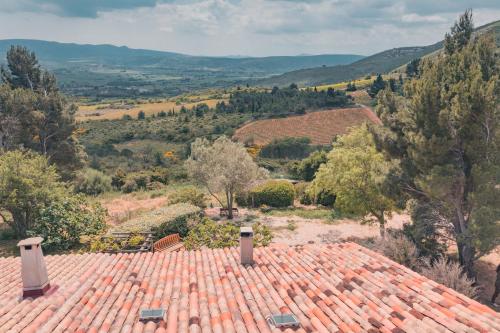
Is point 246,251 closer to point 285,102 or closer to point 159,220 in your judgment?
point 159,220

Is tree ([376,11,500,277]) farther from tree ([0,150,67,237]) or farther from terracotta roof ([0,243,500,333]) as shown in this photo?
tree ([0,150,67,237])

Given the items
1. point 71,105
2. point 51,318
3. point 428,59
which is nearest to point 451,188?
point 428,59

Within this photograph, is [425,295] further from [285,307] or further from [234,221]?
[234,221]

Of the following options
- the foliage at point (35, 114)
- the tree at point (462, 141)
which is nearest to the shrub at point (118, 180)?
the foliage at point (35, 114)

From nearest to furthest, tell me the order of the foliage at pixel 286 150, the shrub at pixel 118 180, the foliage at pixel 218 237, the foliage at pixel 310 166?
the foliage at pixel 218 237 < the foliage at pixel 310 166 < the shrub at pixel 118 180 < the foliage at pixel 286 150

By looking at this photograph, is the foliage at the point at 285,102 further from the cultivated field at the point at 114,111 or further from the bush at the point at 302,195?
the bush at the point at 302,195

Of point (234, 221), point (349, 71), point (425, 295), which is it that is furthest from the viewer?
point (349, 71)

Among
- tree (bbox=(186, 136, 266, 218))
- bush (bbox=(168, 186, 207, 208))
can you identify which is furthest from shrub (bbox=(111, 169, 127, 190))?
tree (bbox=(186, 136, 266, 218))
